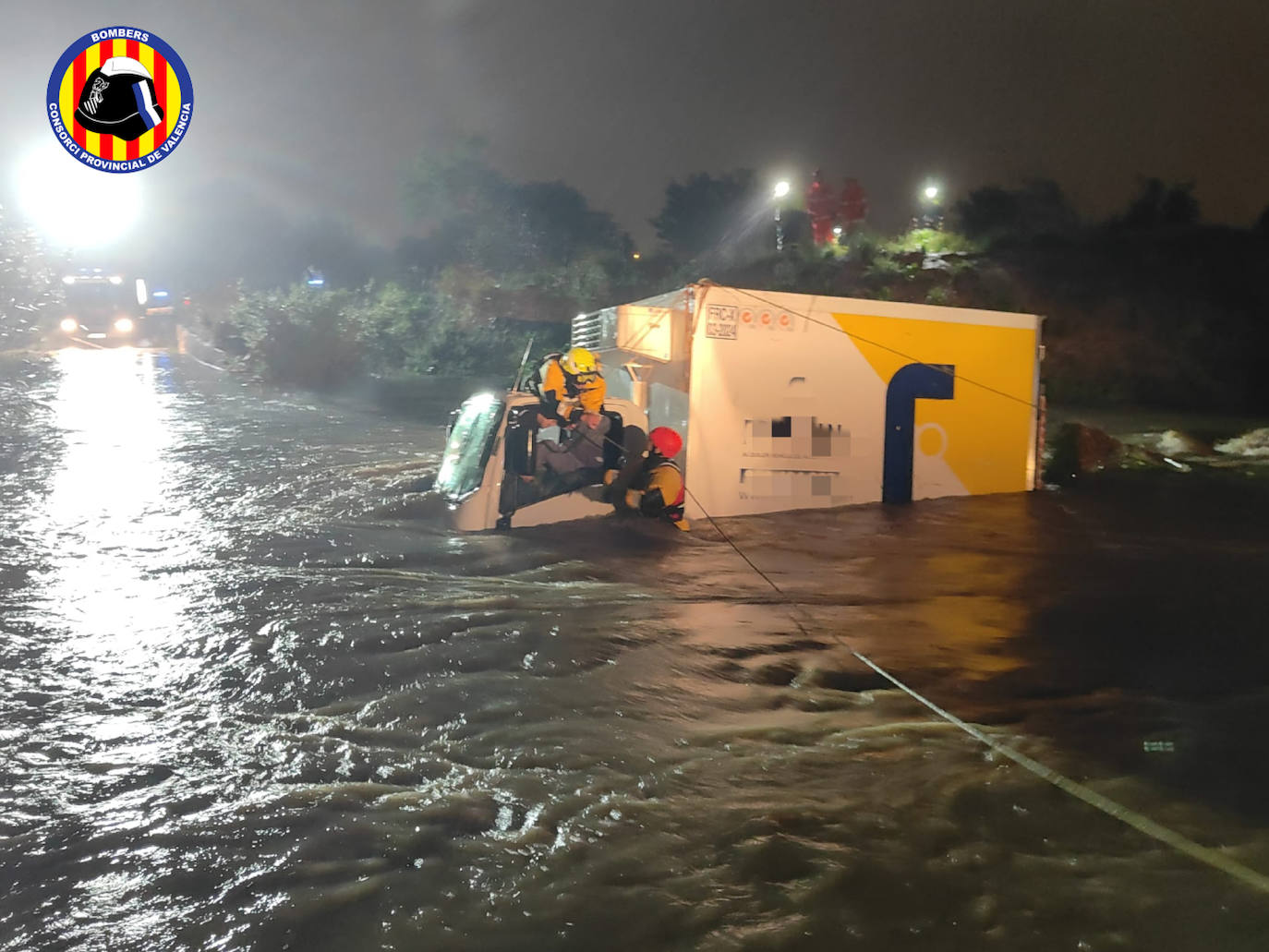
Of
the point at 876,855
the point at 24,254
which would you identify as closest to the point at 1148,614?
the point at 876,855

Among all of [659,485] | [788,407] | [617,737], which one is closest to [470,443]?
[659,485]

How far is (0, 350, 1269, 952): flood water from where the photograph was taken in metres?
3.11

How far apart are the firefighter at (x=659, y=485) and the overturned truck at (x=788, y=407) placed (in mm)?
160

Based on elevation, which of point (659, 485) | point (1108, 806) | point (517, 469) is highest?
point (517, 469)

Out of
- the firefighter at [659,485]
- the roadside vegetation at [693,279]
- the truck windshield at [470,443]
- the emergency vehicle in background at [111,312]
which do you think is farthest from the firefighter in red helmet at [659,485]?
the emergency vehicle in background at [111,312]

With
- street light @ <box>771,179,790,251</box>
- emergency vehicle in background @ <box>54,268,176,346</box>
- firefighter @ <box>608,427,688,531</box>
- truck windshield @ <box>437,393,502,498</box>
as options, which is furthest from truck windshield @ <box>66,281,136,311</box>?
firefighter @ <box>608,427,688,531</box>

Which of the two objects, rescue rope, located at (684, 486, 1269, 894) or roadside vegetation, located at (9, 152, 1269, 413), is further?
roadside vegetation, located at (9, 152, 1269, 413)

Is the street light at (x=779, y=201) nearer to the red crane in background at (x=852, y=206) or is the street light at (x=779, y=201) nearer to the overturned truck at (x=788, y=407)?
the red crane in background at (x=852, y=206)

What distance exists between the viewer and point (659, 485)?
31.2ft

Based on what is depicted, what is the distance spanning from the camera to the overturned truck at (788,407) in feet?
30.9

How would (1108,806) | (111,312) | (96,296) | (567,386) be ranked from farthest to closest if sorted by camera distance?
(111,312), (96,296), (567,386), (1108,806)

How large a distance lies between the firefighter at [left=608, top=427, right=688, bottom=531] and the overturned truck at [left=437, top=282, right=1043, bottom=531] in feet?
0.53

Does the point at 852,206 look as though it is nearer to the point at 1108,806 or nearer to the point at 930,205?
the point at 930,205

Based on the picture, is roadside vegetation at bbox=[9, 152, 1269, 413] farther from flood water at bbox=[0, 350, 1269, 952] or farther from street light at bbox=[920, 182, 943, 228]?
flood water at bbox=[0, 350, 1269, 952]
